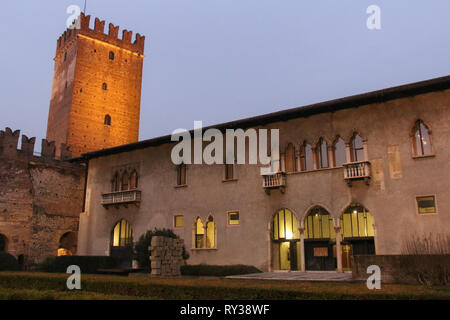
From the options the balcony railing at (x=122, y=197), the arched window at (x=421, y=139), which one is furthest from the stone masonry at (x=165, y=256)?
the arched window at (x=421, y=139)

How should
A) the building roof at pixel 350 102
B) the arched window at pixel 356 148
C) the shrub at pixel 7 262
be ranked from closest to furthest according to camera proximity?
1. the building roof at pixel 350 102
2. the arched window at pixel 356 148
3. the shrub at pixel 7 262

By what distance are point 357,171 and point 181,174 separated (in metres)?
12.4

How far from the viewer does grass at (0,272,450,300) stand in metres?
8.66

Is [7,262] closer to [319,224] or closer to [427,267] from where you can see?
[319,224]

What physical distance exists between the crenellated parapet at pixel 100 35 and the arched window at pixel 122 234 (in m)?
28.9

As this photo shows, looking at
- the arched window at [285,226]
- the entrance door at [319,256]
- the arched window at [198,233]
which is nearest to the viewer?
the entrance door at [319,256]

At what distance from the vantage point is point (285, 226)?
23.5 metres

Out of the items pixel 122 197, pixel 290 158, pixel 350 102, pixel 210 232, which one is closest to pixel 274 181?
pixel 290 158

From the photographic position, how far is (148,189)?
2972 cm

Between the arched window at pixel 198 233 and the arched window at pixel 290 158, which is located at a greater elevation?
the arched window at pixel 290 158

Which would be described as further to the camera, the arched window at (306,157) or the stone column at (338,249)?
the arched window at (306,157)

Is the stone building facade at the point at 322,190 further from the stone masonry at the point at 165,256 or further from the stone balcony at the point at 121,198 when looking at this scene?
the stone masonry at the point at 165,256

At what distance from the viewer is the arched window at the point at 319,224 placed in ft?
73.5
